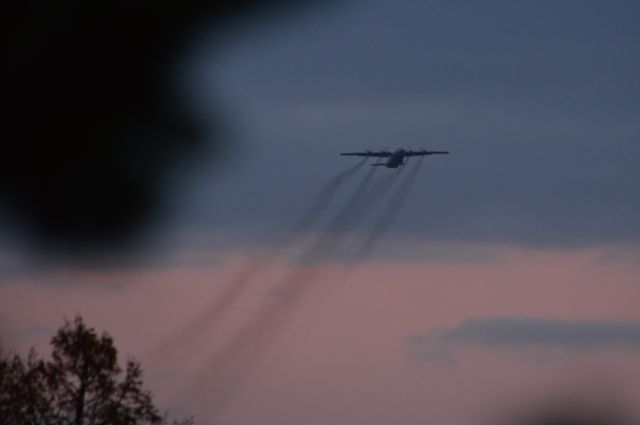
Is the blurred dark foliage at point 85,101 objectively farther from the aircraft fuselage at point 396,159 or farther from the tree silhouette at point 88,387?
the aircraft fuselage at point 396,159

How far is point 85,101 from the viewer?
13.9 feet

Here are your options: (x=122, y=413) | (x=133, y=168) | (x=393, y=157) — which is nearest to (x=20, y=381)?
(x=122, y=413)

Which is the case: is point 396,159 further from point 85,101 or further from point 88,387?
point 85,101

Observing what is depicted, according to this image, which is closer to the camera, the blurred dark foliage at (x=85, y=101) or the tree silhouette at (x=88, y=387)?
the blurred dark foliage at (x=85, y=101)

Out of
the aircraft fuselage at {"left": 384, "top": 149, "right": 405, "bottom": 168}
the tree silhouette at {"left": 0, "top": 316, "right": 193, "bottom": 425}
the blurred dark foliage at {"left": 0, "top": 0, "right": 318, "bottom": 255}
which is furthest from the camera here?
the aircraft fuselage at {"left": 384, "top": 149, "right": 405, "bottom": 168}

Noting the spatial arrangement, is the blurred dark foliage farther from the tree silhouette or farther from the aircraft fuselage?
the aircraft fuselage

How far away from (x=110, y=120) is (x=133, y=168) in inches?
7.8

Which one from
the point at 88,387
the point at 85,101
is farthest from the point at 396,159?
the point at 85,101

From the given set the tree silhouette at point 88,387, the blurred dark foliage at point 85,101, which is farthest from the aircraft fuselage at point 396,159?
the blurred dark foliage at point 85,101

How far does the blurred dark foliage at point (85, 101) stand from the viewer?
4.12 meters

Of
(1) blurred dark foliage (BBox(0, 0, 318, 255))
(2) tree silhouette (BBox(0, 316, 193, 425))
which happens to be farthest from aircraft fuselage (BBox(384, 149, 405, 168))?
(1) blurred dark foliage (BBox(0, 0, 318, 255))

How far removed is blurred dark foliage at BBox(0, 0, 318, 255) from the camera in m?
4.12

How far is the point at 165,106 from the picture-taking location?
4199 millimetres

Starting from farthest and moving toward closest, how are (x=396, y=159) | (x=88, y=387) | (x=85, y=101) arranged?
(x=396, y=159), (x=88, y=387), (x=85, y=101)
